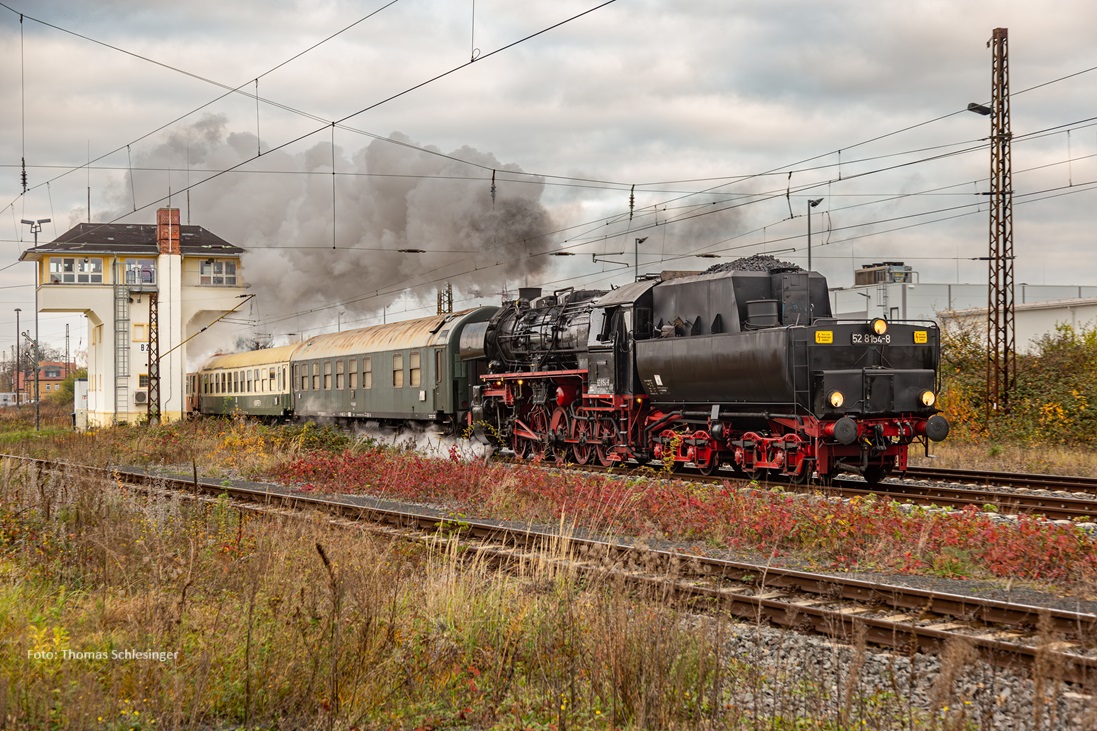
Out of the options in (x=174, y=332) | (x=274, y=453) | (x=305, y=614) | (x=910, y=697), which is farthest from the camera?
(x=174, y=332)

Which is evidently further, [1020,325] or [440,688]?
[1020,325]

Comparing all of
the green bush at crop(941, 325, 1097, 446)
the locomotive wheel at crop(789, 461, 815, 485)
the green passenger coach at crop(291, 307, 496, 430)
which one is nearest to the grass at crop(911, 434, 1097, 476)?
the green bush at crop(941, 325, 1097, 446)

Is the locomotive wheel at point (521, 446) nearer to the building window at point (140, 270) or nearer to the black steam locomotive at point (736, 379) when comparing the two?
the black steam locomotive at point (736, 379)

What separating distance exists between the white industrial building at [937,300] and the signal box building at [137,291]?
30659mm

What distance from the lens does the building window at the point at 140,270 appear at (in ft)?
153

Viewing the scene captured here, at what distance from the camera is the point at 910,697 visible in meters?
5.44

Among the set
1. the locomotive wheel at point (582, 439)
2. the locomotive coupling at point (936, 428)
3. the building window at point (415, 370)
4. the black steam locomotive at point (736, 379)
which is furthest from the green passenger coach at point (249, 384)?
the locomotive coupling at point (936, 428)

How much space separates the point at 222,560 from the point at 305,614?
245 cm

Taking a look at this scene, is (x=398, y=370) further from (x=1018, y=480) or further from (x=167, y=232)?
(x=167, y=232)

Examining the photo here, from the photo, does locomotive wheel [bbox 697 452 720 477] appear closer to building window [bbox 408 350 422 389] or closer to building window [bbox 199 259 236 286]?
building window [bbox 408 350 422 389]

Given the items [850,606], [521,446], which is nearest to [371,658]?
[850,606]

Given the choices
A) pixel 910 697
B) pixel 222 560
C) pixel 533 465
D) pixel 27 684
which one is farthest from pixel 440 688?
pixel 533 465

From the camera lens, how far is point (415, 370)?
24344mm

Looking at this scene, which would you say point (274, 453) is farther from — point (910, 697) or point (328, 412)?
point (910, 697)
